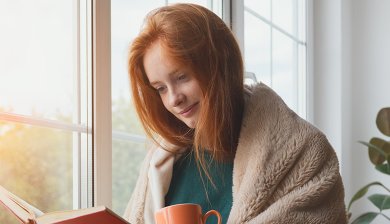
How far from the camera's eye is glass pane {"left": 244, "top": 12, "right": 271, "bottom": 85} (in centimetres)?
252

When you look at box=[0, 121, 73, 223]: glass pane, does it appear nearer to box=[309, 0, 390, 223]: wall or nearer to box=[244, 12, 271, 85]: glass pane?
box=[244, 12, 271, 85]: glass pane

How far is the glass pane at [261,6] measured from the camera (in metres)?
2.53

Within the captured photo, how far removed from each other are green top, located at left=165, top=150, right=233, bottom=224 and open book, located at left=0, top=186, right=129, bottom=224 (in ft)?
1.43

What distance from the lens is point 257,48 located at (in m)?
2.61

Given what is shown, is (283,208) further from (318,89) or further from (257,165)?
(318,89)

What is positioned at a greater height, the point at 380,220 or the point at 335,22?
the point at 335,22

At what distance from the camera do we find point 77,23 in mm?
1496

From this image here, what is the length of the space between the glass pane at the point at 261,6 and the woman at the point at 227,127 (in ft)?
4.08

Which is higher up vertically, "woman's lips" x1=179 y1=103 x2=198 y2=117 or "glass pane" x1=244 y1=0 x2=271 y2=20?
"glass pane" x1=244 y1=0 x2=271 y2=20

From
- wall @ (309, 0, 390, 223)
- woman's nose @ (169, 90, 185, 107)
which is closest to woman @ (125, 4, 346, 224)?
woman's nose @ (169, 90, 185, 107)

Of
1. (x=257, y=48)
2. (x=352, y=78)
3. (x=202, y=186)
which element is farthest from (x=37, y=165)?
(x=352, y=78)

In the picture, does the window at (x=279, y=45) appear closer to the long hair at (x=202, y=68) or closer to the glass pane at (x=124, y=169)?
the glass pane at (x=124, y=169)

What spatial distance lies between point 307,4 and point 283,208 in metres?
2.08

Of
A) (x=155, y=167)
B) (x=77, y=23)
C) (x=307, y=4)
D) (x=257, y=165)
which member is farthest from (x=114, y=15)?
(x=307, y=4)
